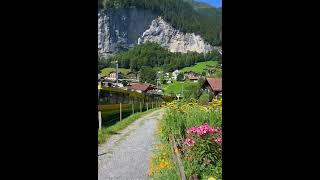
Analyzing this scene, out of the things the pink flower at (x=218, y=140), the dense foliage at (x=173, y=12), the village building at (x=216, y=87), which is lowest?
the pink flower at (x=218, y=140)

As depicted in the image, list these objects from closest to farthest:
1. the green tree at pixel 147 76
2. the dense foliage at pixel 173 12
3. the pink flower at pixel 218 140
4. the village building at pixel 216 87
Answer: the pink flower at pixel 218 140 < the village building at pixel 216 87 < the green tree at pixel 147 76 < the dense foliage at pixel 173 12

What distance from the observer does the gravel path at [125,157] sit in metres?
7.97

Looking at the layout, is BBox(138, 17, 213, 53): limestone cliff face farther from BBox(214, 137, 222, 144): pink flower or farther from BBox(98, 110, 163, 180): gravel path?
BBox(214, 137, 222, 144): pink flower

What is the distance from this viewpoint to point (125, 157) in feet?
33.4

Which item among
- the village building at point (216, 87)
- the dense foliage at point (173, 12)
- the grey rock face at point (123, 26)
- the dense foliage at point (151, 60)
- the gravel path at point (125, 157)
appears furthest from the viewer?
the dense foliage at point (173, 12)

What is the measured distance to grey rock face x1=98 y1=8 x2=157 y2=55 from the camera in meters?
143

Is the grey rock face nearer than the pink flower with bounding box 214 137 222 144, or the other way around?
the pink flower with bounding box 214 137 222 144

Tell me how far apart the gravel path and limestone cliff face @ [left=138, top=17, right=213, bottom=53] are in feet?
438

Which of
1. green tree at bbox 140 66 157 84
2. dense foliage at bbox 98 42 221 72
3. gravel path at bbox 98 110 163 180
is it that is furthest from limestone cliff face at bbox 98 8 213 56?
gravel path at bbox 98 110 163 180

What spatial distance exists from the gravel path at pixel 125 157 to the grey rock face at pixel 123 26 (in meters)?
123

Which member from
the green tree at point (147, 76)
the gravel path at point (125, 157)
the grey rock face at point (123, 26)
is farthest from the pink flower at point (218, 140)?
the grey rock face at point (123, 26)

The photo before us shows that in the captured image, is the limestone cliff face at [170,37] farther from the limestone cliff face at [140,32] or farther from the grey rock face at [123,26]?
the grey rock face at [123,26]

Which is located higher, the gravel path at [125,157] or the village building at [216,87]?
the village building at [216,87]
